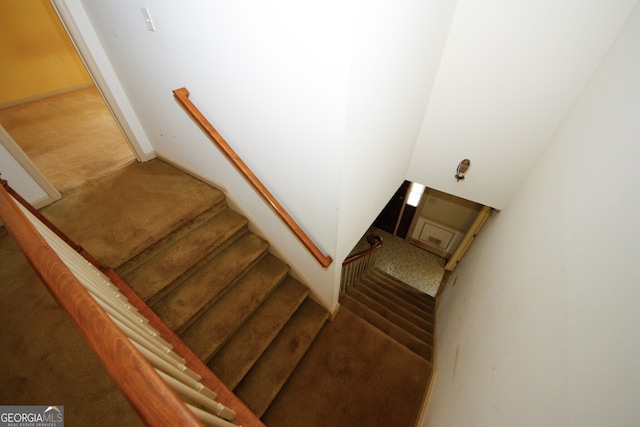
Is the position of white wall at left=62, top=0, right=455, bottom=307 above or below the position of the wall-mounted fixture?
above

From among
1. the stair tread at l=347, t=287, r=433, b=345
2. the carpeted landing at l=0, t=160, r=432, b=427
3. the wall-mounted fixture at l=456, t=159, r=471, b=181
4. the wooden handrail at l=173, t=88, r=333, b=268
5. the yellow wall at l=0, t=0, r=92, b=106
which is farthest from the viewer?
the yellow wall at l=0, t=0, r=92, b=106

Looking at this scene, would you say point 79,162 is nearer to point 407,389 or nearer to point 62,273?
point 62,273

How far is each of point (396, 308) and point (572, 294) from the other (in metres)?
2.90

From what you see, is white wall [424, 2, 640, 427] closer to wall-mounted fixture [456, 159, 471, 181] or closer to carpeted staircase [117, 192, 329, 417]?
wall-mounted fixture [456, 159, 471, 181]

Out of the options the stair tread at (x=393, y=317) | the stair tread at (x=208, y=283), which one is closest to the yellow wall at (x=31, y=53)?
the stair tread at (x=208, y=283)

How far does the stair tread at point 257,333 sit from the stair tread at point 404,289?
98.0 inches

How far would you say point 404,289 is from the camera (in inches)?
180

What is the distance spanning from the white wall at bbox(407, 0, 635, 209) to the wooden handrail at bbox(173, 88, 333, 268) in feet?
6.28

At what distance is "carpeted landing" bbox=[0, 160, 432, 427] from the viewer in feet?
5.01

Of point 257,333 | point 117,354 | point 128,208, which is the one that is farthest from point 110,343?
point 128,208

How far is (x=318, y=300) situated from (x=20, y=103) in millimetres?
6188

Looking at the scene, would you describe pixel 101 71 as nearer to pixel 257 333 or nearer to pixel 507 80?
pixel 257 333

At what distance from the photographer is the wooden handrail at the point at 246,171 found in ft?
6.27

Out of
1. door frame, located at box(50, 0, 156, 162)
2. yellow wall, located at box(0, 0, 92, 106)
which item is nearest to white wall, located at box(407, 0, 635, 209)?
door frame, located at box(50, 0, 156, 162)
